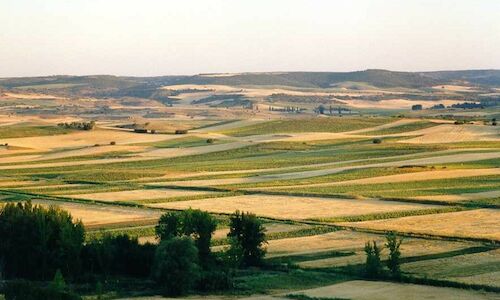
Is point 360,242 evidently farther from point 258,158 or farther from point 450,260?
point 258,158

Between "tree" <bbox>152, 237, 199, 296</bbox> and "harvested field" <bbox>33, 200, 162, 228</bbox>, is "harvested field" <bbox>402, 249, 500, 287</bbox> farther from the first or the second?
"harvested field" <bbox>33, 200, 162, 228</bbox>

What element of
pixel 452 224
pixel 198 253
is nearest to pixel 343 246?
pixel 198 253

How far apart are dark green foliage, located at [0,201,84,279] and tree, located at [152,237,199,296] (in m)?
5.06

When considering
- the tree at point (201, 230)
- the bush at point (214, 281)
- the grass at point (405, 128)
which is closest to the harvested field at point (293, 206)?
the tree at point (201, 230)

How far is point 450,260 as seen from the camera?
54031 mm

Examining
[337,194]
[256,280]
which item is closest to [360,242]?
[256,280]

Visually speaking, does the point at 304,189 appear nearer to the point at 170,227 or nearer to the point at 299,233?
the point at 299,233

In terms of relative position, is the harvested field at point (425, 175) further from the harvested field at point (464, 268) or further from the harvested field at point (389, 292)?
the harvested field at point (389, 292)

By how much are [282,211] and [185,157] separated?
5425cm

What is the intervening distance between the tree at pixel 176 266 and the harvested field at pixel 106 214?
19216mm

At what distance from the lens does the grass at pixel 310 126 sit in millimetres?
165125

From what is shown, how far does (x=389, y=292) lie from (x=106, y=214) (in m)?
33.8

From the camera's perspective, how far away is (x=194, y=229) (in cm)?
5688

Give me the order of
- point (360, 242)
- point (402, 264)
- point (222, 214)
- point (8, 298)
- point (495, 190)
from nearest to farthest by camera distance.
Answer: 1. point (8, 298)
2. point (402, 264)
3. point (360, 242)
4. point (222, 214)
5. point (495, 190)
